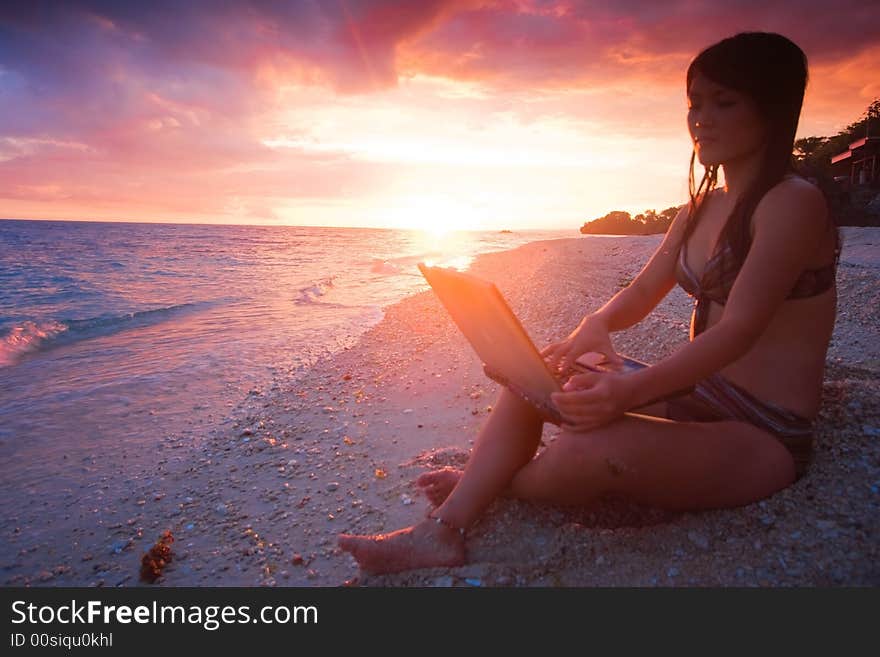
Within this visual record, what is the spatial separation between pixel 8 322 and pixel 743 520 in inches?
548

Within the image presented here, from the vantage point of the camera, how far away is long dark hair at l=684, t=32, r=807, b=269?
1.98m

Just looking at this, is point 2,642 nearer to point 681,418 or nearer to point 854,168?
point 681,418

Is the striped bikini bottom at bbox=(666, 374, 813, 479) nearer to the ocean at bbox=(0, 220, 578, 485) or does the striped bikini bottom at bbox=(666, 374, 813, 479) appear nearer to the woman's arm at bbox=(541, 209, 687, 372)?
the woman's arm at bbox=(541, 209, 687, 372)

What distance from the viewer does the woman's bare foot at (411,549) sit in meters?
2.37

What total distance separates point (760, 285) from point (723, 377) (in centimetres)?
54

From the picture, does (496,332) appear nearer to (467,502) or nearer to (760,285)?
(467,502)

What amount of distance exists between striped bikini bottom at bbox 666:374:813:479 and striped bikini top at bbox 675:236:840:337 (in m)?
0.34

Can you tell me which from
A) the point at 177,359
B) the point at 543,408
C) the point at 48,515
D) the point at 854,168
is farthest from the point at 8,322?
the point at 854,168

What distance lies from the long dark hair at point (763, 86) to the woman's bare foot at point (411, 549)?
182 cm

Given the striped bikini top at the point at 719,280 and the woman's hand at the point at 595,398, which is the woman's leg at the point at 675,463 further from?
the striped bikini top at the point at 719,280

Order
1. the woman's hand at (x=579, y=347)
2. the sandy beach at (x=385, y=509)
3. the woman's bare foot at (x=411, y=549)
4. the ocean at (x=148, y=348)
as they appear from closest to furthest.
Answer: the sandy beach at (x=385, y=509)
the woman's bare foot at (x=411, y=549)
the woman's hand at (x=579, y=347)
the ocean at (x=148, y=348)

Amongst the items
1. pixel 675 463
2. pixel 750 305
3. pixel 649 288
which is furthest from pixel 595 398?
pixel 649 288

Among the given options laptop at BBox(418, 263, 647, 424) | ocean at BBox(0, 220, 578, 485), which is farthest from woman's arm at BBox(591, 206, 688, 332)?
ocean at BBox(0, 220, 578, 485)

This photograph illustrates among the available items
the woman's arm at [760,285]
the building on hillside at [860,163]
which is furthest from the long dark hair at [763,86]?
the building on hillside at [860,163]
